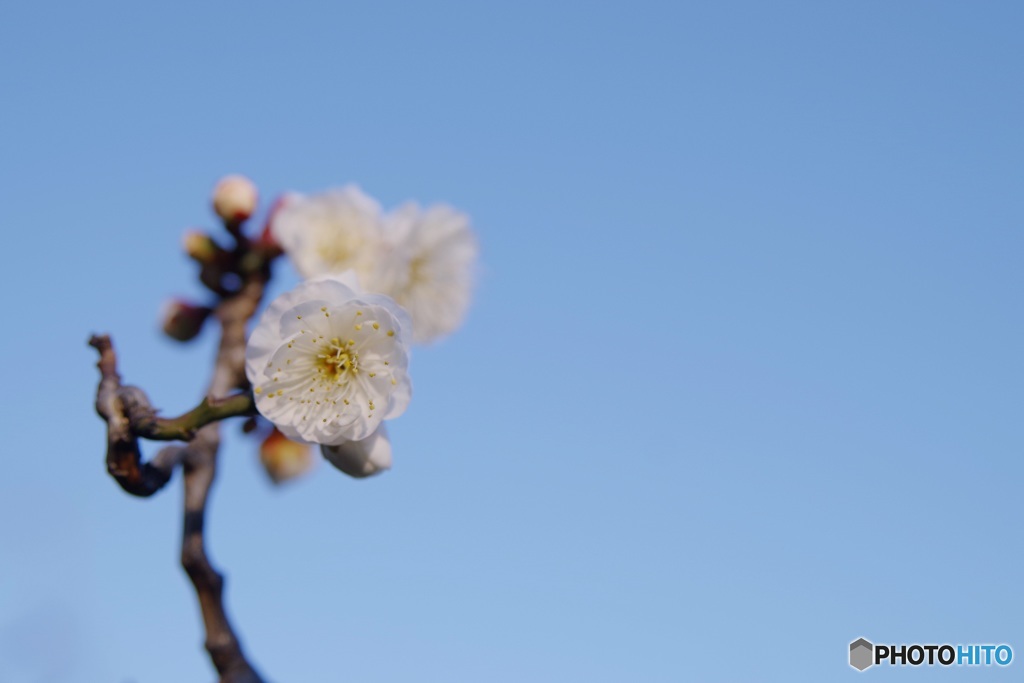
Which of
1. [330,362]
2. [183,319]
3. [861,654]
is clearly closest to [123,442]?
[330,362]

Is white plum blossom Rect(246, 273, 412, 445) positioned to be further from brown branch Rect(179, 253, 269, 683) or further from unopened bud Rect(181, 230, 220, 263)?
unopened bud Rect(181, 230, 220, 263)

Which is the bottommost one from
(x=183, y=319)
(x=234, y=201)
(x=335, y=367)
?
(x=335, y=367)

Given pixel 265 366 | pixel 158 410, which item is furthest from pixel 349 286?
pixel 158 410

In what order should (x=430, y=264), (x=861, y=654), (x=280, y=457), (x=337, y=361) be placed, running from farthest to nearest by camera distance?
(x=861, y=654) < (x=280, y=457) < (x=430, y=264) < (x=337, y=361)

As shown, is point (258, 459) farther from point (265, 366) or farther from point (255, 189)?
point (265, 366)

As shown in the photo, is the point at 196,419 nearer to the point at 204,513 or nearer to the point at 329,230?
the point at 204,513

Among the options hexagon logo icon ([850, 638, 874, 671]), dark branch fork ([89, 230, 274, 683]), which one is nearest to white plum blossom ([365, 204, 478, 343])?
dark branch fork ([89, 230, 274, 683])

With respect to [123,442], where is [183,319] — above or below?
above
